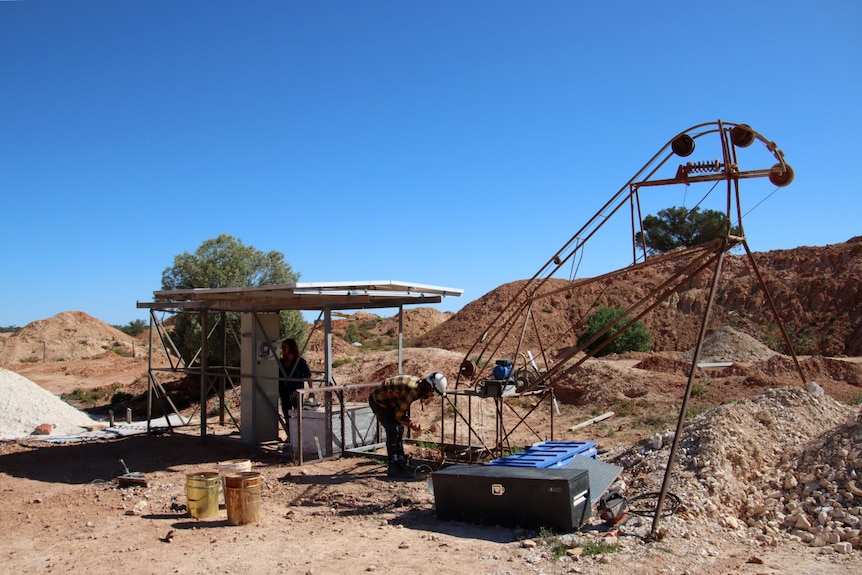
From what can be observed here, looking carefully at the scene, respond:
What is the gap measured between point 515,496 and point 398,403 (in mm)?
3810

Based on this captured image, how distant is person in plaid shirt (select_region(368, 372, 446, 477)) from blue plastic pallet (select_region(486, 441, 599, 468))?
174cm

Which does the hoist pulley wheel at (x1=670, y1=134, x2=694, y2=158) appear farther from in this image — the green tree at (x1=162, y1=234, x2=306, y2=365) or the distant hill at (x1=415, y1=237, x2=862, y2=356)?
the distant hill at (x1=415, y1=237, x2=862, y2=356)

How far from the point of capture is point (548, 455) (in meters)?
9.77

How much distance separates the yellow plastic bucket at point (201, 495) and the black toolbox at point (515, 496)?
111 inches

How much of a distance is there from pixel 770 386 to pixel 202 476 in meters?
15.7

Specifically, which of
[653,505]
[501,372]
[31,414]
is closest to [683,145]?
[501,372]

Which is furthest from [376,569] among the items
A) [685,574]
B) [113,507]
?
[113,507]

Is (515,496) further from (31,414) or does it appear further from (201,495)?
(31,414)

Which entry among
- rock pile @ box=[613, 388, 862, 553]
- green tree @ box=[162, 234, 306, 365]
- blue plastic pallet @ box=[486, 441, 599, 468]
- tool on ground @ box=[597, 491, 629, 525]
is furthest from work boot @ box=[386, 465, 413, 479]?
green tree @ box=[162, 234, 306, 365]

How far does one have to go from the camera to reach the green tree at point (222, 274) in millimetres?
24875

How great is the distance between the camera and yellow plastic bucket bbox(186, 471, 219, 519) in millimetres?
8953

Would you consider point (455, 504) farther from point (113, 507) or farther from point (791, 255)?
point (791, 255)

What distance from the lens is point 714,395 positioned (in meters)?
19.2

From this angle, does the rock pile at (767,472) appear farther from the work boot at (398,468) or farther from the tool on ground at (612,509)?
the work boot at (398,468)
